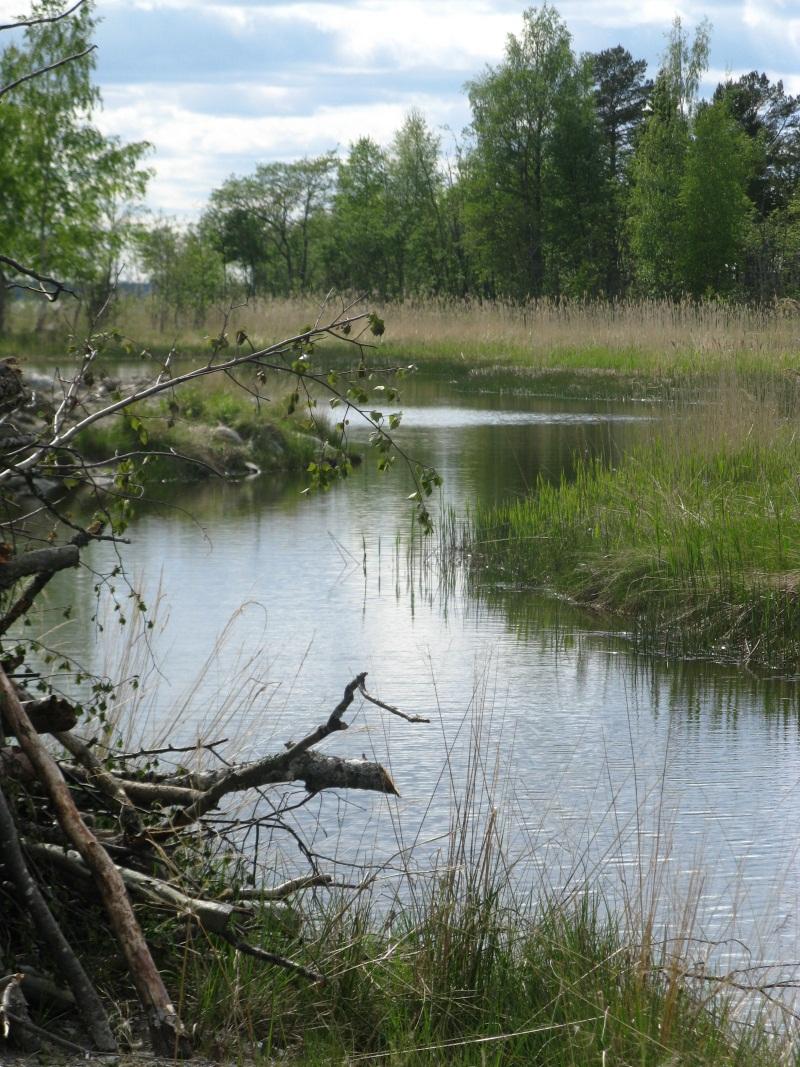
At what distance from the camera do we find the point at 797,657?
25.7 feet

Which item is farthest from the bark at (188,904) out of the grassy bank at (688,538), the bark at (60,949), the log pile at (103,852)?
the grassy bank at (688,538)

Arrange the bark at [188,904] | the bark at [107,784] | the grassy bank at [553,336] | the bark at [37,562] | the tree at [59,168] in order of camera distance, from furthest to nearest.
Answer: the tree at [59,168] → the grassy bank at [553,336] → the bark at [37,562] → the bark at [107,784] → the bark at [188,904]

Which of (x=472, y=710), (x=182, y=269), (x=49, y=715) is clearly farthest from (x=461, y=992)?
(x=182, y=269)

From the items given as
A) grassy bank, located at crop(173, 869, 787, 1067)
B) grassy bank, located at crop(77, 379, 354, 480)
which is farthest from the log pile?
grassy bank, located at crop(77, 379, 354, 480)

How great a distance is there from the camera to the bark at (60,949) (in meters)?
3.05

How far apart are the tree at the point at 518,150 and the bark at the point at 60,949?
51355 mm

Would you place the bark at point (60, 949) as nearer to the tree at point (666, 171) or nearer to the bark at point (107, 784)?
the bark at point (107, 784)

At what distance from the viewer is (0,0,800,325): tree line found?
135ft

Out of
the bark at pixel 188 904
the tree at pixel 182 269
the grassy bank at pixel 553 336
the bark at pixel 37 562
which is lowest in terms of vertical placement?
the bark at pixel 188 904

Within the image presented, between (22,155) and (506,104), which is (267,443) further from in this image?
(506,104)

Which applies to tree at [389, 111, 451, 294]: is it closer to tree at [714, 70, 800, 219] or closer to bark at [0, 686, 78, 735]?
tree at [714, 70, 800, 219]

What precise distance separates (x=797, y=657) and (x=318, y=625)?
2890mm

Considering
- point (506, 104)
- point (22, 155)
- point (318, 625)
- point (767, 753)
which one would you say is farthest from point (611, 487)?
→ point (506, 104)

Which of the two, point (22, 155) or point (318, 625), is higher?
point (22, 155)
